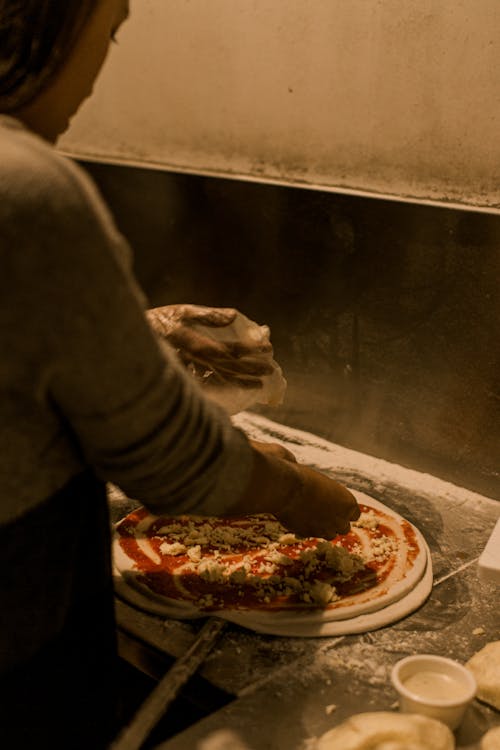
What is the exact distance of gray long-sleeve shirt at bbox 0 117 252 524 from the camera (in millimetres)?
816

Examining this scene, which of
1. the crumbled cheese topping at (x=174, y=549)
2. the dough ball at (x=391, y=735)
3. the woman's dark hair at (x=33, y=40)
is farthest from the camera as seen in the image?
the crumbled cheese topping at (x=174, y=549)

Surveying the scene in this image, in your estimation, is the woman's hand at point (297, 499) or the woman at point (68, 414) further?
the woman's hand at point (297, 499)

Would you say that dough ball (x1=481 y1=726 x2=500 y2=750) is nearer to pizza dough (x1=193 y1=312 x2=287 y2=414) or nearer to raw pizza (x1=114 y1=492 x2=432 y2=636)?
raw pizza (x1=114 y1=492 x2=432 y2=636)

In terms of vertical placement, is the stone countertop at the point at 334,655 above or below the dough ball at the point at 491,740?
below

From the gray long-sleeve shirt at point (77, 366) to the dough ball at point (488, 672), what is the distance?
533 mm

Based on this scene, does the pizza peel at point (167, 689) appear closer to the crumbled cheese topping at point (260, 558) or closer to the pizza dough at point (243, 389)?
the crumbled cheese topping at point (260, 558)

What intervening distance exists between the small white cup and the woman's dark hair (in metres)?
0.93

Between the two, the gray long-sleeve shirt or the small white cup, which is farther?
the small white cup

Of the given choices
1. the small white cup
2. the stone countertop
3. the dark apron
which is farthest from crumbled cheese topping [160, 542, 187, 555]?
the small white cup

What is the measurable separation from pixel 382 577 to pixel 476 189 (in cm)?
86

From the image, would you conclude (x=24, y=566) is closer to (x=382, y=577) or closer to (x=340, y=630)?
(x=340, y=630)

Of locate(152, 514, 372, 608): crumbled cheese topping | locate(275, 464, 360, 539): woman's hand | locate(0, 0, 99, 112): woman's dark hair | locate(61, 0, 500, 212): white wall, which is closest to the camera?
locate(0, 0, 99, 112): woman's dark hair

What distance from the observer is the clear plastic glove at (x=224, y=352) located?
5.59 ft

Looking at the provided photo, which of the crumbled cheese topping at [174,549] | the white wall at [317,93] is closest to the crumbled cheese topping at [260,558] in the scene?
the crumbled cheese topping at [174,549]
